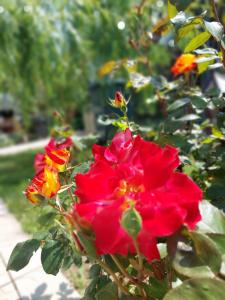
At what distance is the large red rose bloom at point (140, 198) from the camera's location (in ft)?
1.69

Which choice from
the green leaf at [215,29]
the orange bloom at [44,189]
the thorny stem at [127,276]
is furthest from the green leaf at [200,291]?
the green leaf at [215,29]

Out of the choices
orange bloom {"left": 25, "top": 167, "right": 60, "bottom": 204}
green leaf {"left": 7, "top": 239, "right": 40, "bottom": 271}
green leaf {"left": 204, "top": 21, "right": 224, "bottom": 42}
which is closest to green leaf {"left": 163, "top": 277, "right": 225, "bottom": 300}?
orange bloom {"left": 25, "top": 167, "right": 60, "bottom": 204}

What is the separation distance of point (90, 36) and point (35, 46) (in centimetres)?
122

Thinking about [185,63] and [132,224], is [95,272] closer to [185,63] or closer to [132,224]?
[132,224]

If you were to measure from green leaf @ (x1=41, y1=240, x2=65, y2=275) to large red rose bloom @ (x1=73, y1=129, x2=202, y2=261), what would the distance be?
31cm

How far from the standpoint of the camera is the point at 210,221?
619 mm

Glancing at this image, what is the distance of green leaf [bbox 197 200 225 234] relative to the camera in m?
0.61

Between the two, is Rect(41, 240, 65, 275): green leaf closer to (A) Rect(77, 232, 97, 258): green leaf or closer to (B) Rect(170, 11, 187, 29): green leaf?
(A) Rect(77, 232, 97, 258): green leaf

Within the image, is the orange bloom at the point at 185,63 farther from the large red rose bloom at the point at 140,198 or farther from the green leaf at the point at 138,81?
the large red rose bloom at the point at 140,198

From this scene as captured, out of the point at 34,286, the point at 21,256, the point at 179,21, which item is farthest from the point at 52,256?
the point at 34,286

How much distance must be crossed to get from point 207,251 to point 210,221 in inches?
3.0

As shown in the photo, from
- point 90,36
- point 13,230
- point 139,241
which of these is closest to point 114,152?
point 139,241

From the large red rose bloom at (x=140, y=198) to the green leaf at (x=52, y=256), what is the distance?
31 centimetres

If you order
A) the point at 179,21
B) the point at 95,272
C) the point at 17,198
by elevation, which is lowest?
the point at 17,198
